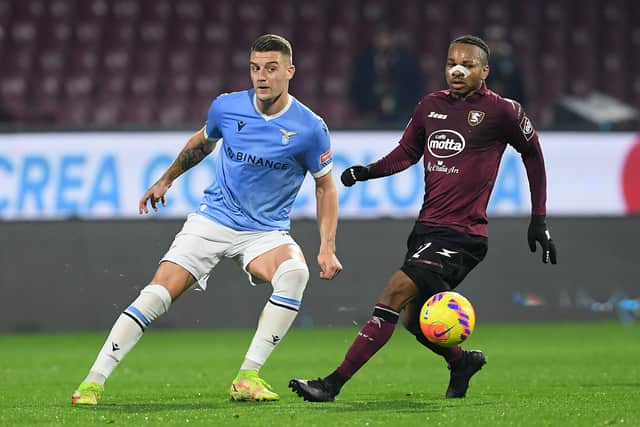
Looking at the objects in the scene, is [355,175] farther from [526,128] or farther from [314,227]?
[314,227]

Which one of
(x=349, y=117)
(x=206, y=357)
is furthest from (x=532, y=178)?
(x=349, y=117)

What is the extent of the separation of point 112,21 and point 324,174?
10939 mm

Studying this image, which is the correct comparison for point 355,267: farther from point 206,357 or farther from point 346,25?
point 346,25

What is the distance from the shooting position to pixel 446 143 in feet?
23.5

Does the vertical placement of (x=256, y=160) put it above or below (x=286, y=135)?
below

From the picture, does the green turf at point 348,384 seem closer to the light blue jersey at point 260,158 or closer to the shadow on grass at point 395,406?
the shadow on grass at point 395,406

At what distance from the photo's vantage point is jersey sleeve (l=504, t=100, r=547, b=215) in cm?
714

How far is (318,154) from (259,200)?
400 mm

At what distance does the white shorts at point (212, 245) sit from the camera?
23.4 feet

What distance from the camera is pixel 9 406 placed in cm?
688

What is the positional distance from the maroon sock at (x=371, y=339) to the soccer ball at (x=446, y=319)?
0.56 ft

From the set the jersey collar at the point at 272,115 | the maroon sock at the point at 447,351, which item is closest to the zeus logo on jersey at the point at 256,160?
the jersey collar at the point at 272,115

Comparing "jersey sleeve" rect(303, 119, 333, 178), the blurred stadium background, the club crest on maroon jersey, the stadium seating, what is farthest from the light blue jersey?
the stadium seating

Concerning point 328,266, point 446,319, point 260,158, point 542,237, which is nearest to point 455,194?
point 542,237
